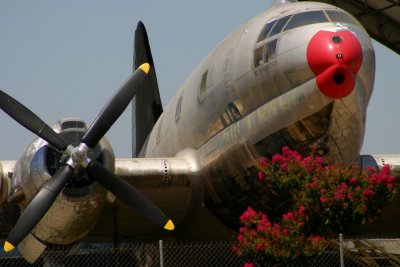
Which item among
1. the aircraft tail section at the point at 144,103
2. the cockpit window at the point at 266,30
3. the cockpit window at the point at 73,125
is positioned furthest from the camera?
the aircraft tail section at the point at 144,103

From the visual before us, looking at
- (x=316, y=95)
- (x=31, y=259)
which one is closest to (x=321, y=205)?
(x=316, y=95)

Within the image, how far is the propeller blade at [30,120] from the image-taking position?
1364 cm

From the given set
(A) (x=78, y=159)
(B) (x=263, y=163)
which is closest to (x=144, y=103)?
(A) (x=78, y=159)

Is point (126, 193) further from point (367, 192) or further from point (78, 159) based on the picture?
point (367, 192)

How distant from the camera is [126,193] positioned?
46.7ft

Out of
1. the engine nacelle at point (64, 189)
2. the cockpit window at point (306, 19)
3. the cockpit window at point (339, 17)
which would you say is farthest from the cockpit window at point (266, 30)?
the engine nacelle at point (64, 189)

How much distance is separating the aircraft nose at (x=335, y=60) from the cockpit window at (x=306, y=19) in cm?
59

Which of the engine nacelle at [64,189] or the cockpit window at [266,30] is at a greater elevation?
the cockpit window at [266,30]

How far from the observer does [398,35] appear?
103 feet

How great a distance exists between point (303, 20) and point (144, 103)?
39.6 ft

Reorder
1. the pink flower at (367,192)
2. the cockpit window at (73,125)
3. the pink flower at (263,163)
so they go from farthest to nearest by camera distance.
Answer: the cockpit window at (73,125) < the pink flower at (263,163) < the pink flower at (367,192)

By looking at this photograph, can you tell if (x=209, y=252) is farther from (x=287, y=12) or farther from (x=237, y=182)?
(x=287, y=12)

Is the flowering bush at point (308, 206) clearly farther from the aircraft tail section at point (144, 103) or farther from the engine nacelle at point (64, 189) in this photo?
the aircraft tail section at point (144, 103)

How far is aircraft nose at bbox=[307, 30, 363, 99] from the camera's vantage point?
12.7 metres
